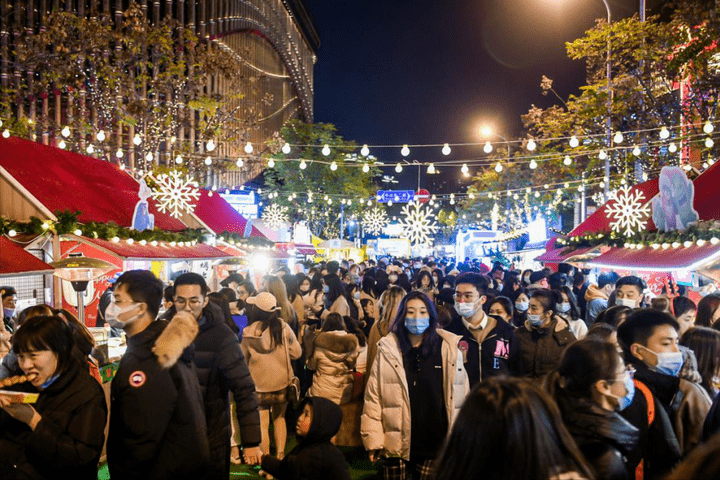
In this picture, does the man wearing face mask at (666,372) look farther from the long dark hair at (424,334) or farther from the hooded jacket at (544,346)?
the hooded jacket at (544,346)

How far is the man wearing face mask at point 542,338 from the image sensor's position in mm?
6117

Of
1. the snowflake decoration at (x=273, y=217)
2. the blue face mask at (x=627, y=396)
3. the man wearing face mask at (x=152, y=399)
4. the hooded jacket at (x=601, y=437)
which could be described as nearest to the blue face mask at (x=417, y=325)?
the man wearing face mask at (x=152, y=399)

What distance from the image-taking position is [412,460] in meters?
4.67

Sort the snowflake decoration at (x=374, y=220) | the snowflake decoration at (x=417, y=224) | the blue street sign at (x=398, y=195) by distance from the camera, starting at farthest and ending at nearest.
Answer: the snowflake decoration at (x=374, y=220), the blue street sign at (x=398, y=195), the snowflake decoration at (x=417, y=224)

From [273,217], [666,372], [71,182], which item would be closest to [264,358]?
[666,372]

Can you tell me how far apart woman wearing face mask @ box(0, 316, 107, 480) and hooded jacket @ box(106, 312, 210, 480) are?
0.12 metres

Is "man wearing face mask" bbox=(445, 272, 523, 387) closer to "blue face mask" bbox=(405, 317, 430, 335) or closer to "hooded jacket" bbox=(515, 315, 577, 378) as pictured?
"blue face mask" bbox=(405, 317, 430, 335)

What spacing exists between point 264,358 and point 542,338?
2.72m

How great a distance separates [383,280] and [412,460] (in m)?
10.1

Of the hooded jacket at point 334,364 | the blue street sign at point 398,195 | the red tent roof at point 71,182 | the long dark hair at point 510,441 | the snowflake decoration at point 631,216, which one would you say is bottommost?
the hooded jacket at point 334,364

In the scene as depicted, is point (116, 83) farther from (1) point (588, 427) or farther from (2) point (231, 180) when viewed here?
(2) point (231, 180)

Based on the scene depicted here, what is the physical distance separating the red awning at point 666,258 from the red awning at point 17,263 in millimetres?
8630

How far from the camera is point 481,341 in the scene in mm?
5352

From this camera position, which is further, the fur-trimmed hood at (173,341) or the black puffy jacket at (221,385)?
the black puffy jacket at (221,385)
